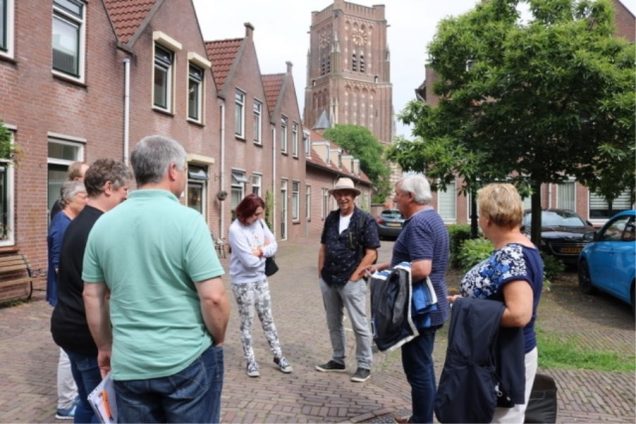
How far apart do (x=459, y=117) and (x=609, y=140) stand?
2.84 m

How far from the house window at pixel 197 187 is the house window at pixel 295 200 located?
902 centimetres

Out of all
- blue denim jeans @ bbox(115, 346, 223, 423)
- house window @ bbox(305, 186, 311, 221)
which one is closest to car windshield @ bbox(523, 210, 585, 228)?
blue denim jeans @ bbox(115, 346, 223, 423)

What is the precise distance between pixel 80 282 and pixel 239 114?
1678cm

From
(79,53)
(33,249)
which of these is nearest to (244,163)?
(79,53)

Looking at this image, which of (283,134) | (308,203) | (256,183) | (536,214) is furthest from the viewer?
(308,203)

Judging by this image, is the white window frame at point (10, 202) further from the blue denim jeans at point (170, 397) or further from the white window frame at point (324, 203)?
the white window frame at point (324, 203)

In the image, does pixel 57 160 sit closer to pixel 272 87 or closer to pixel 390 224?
pixel 272 87

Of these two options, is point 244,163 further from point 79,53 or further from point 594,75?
point 594,75

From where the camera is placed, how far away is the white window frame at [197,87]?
1551 cm

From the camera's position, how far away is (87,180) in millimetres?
2857

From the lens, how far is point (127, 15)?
44.4ft

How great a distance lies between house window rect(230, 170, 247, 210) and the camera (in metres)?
18.3

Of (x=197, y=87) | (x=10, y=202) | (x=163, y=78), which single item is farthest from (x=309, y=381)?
(x=197, y=87)

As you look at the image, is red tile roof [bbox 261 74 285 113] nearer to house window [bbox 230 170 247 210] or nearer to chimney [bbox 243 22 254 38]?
chimney [bbox 243 22 254 38]
